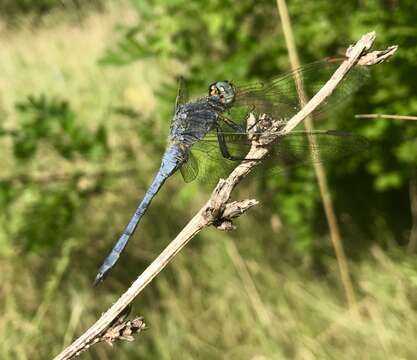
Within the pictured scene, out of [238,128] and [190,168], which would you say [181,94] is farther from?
[238,128]

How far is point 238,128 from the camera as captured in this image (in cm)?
152

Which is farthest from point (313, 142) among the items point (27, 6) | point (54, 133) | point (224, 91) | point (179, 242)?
point (27, 6)

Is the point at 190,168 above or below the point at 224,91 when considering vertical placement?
below

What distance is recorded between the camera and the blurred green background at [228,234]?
7.47ft

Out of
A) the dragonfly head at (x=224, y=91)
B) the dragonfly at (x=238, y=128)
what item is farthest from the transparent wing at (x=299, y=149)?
the dragonfly head at (x=224, y=91)

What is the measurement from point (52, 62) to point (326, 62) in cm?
447

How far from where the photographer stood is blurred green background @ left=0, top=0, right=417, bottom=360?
2.28 meters

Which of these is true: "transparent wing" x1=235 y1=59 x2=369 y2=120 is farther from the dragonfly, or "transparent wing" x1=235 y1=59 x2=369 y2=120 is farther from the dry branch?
the dry branch

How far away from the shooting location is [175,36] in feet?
8.15

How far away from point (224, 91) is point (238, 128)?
28 centimetres

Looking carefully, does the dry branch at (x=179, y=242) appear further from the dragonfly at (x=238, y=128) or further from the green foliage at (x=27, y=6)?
the green foliage at (x=27, y=6)

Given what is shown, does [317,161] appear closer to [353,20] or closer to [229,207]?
[229,207]

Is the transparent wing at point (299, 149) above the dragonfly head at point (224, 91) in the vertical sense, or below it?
below

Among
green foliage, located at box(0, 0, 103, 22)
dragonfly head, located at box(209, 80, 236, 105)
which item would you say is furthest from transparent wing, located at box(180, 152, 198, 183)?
green foliage, located at box(0, 0, 103, 22)
